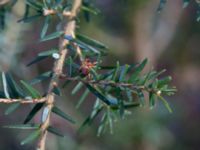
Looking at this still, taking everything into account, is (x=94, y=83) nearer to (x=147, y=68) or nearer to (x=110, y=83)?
(x=110, y=83)

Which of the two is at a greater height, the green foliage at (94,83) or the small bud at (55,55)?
the small bud at (55,55)

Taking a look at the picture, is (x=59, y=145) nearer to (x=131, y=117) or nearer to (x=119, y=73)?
(x=131, y=117)

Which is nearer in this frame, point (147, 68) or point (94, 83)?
point (94, 83)

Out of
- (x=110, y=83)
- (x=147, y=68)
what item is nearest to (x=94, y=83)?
(x=110, y=83)

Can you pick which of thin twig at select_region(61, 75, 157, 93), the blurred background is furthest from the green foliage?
the blurred background

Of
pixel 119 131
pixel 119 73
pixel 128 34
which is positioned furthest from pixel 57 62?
pixel 128 34

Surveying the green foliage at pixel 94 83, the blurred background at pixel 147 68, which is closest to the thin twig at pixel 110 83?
the green foliage at pixel 94 83

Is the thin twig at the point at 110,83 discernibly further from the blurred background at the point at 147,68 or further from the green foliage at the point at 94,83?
the blurred background at the point at 147,68

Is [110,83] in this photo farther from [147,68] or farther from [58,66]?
[147,68]

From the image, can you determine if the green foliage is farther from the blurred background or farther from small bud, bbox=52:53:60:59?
the blurred background
